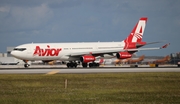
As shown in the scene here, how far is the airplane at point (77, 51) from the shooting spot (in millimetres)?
72938

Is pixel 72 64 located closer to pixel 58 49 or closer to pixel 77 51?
pixel 77 51

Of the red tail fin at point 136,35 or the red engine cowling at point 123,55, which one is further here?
the red tail fin at point 136,35

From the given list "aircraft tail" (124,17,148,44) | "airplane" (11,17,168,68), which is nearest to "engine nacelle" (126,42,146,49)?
"airplane" (11,17,168,68)

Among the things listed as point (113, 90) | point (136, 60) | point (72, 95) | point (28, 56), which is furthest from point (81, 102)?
point (136, 60)

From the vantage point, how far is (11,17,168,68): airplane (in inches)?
2872

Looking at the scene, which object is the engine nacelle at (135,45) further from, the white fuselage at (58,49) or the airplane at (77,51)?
the white fuselage at (58,49)

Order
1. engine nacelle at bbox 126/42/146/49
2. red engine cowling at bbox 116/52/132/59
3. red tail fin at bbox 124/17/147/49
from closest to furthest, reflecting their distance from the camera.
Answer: red engine cowling at bbox 116/52/132/59
engine nacelle at bbox 126/42/146/49
red tail fin at bbox 124/17/147/49

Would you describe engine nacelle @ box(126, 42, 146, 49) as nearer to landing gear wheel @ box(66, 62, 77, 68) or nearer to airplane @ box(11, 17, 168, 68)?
airplane @ box(11, 17, 168, 68)

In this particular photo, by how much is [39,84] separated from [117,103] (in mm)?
14475

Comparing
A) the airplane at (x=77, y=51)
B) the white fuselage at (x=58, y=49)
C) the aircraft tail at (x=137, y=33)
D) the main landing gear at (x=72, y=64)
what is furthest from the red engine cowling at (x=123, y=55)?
the main landing gear at (x=72, y=64)

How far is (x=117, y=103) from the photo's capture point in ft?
77.6

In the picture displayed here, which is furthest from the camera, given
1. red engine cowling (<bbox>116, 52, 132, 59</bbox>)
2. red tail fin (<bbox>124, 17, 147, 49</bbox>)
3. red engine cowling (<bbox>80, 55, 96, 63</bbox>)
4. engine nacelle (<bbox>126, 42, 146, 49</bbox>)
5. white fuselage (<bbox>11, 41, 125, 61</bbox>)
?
red tail fin (<bbox>124, 17, 147, 49</bbox>)

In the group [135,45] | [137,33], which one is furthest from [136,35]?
[135,45]

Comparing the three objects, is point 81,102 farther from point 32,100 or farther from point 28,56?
point 28,56
